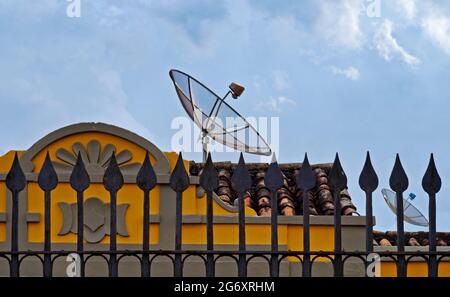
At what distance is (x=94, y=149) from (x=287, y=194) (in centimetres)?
282

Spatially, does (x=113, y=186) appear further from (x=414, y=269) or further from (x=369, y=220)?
(x=414, y=269)

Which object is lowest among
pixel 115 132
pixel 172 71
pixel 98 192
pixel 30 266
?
pixel 30 266

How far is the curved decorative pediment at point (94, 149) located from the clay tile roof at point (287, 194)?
73.8 inches

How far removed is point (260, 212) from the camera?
1127 cm

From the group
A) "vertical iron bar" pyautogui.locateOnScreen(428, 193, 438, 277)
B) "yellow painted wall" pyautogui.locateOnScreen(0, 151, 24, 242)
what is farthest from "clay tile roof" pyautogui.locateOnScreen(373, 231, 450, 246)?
"vertical iron bar" pyautogui.locateOnScreen(428, 193, 438, 277)

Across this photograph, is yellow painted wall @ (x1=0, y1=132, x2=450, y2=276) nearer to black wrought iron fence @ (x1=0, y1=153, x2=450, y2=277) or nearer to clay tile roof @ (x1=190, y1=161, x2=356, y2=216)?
clay tile roof @ (x1=190, y1=161, x2=356, y2=216)

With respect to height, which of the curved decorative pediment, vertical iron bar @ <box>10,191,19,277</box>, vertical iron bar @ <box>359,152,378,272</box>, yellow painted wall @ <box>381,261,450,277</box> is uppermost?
the curved decorative pediment

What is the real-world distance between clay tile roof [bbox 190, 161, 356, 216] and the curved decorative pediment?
187 cm

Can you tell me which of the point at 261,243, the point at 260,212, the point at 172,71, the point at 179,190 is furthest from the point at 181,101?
the point at 179,190

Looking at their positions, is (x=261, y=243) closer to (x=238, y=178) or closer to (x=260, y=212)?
(x=260, y=212)

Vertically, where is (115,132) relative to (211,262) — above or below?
above

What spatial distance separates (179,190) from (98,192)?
8.13ft

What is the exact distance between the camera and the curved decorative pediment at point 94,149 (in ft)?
32.8

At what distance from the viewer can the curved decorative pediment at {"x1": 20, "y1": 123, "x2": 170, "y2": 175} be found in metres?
9.99
